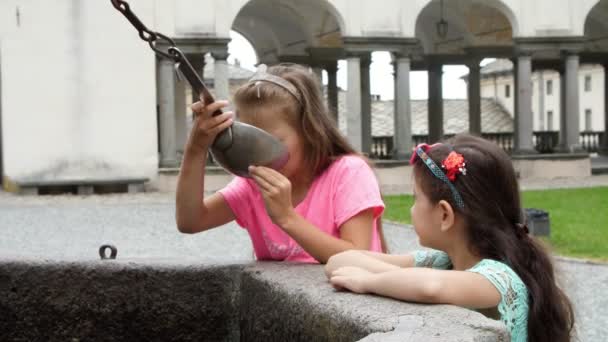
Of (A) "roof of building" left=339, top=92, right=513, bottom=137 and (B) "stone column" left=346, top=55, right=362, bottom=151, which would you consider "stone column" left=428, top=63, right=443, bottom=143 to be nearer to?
(B) "stone column" left=346, top=55, right=362, bottom=151

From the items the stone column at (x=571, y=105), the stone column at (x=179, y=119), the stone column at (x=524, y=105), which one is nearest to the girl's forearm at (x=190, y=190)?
the stone column at (x=524, y=105)

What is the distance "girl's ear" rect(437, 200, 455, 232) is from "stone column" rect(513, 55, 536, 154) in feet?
68.5

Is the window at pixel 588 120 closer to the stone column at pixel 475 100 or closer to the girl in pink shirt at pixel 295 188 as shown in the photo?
the stone column at pixel 475 100

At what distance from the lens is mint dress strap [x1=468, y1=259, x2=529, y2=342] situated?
6.97ft

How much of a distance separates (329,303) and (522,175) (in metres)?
21.3

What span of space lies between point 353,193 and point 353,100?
19.2 metres

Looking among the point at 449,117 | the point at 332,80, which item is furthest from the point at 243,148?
the point at 449,117

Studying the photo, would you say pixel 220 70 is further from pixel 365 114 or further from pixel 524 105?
pixel 524 105

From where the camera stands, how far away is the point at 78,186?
1986cm

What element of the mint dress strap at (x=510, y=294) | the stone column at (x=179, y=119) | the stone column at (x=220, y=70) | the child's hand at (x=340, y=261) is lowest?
the stone column at (x=179, y=119)

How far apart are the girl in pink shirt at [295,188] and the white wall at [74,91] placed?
57.2ft

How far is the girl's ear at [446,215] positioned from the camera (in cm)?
226

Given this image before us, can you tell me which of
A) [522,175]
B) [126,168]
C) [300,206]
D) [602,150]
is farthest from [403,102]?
[300,206]

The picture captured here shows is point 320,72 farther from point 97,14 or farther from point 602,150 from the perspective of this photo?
point 602,150
